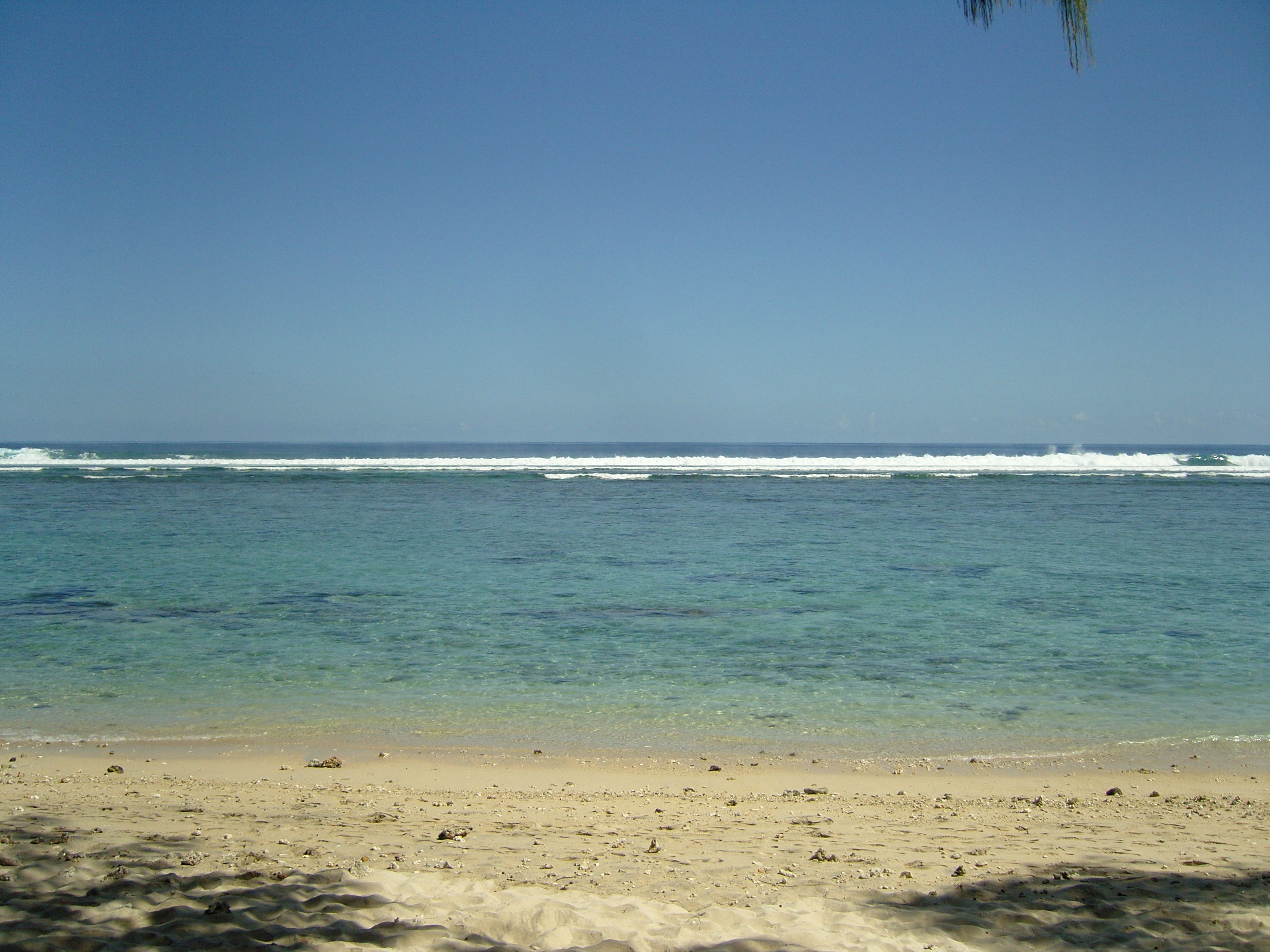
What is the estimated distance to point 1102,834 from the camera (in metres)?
5.05

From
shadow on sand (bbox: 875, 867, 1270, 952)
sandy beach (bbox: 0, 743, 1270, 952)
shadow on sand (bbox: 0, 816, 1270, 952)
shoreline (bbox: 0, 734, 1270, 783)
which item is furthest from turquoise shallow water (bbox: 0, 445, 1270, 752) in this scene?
shadow on sand (bbox: 0, 816, 1270, 952)

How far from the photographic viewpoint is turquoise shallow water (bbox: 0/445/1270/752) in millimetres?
7785

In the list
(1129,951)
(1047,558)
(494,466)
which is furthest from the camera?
(494,466)

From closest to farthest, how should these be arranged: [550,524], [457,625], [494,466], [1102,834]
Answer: [1102,834] < [457,625] < [550,524] < [494,466]

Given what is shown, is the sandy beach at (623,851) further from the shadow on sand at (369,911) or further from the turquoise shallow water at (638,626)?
the turquoise shallow water at (638,626)

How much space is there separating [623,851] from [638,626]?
691 cm

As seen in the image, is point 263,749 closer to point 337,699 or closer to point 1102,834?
point 337,699

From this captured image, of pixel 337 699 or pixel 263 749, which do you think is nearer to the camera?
pixel 263 749

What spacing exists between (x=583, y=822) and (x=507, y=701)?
126 inches

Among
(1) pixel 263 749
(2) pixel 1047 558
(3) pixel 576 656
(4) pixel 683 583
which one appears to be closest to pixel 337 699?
(1) pixel 263 749

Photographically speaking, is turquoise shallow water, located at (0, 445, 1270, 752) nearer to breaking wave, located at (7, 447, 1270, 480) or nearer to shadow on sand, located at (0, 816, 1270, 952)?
shadow on sand, located at (0, 816, 1270, 952)

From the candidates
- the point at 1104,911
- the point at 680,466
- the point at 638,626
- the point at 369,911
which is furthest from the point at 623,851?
the point at 680,466

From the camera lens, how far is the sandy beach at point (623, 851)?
3672mm

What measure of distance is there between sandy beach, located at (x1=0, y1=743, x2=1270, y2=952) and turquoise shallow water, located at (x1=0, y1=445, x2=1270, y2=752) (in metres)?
Result: 0.90
